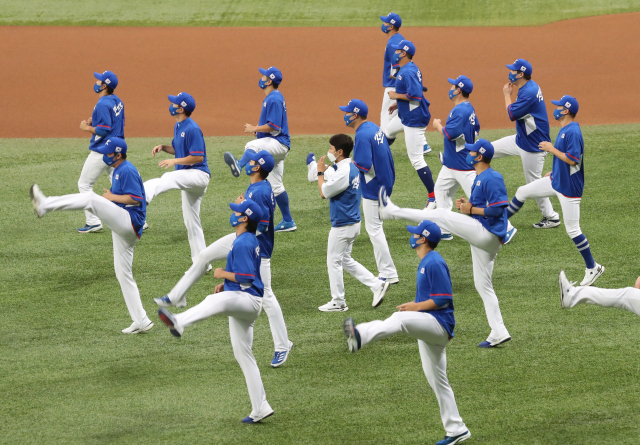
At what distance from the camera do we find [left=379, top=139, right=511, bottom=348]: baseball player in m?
7.93

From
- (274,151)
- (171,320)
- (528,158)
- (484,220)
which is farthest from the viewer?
(274,151)

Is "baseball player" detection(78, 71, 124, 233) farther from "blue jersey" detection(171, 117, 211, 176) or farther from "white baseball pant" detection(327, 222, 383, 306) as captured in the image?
"white baseball pant" detection(327, 222, 383, 306)

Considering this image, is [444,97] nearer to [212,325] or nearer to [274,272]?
[274,272]

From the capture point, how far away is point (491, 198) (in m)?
7.91

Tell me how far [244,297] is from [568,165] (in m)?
5.06

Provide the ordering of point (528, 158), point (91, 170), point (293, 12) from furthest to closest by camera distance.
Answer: point (293, 12) → point (91, 170) → point (528, 158)

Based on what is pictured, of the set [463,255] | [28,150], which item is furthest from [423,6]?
[463,255]

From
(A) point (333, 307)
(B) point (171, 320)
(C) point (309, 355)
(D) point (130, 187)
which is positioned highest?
(D) point (130, 187)

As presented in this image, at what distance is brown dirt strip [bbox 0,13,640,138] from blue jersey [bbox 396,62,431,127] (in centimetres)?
746

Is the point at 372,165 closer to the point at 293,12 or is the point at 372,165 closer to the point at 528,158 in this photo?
the point at 528,158

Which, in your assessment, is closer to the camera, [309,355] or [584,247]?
[309,355]

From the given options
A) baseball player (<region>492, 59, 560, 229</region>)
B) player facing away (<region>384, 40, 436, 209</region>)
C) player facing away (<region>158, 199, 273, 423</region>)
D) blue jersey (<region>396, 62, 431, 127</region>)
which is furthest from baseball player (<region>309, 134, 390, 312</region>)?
blue jersey (<region>396, 62, 431, 127</region>)

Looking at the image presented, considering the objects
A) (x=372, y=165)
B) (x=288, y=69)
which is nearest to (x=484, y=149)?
(x=372, y=165)

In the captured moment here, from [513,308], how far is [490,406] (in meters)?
2.49
